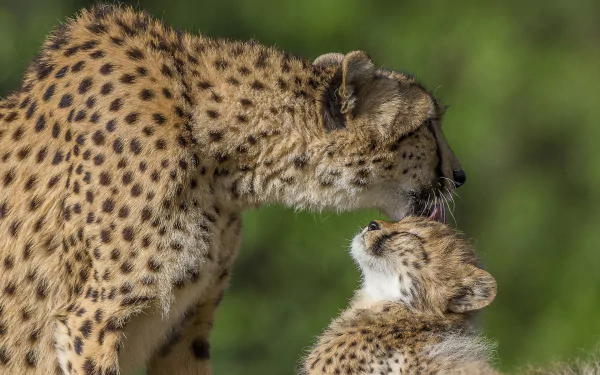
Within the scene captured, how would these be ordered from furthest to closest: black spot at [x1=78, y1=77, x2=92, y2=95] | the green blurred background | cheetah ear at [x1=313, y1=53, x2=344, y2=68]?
the green blurred background, cheetah ear at [x1=313, y1=53, x2=344, y2=68], black spot at [x1=78, y1=77, x2=92, y2=95]

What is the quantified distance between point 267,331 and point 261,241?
654 mm

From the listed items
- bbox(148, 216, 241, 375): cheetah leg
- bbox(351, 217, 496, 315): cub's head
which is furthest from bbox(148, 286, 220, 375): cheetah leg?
bbox(351, 217, 496, 315): cub's head

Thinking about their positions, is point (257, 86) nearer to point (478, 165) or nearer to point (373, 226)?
point (373, 226)

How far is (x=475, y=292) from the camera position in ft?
15.5

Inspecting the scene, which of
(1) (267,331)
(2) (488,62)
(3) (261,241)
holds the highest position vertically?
(2) (488,62)

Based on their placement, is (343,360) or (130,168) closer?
(130,168)

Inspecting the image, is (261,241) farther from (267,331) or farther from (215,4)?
(215,4)

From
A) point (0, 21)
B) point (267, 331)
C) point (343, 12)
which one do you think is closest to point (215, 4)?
point (343, 12)

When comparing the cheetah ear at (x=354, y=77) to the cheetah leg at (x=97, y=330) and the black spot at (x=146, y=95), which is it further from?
the cheetah leg at (x=97, y=330)

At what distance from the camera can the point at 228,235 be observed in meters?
4.48

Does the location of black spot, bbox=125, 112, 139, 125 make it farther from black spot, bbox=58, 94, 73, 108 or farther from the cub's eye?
the cub's eye

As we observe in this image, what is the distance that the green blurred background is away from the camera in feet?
30.1

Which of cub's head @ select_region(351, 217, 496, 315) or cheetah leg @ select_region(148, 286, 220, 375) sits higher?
cub's head @ select_region(351, 217, 496, 315)

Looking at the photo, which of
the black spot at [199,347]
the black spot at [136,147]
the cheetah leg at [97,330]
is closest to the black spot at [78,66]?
the black spot at [136,147]
